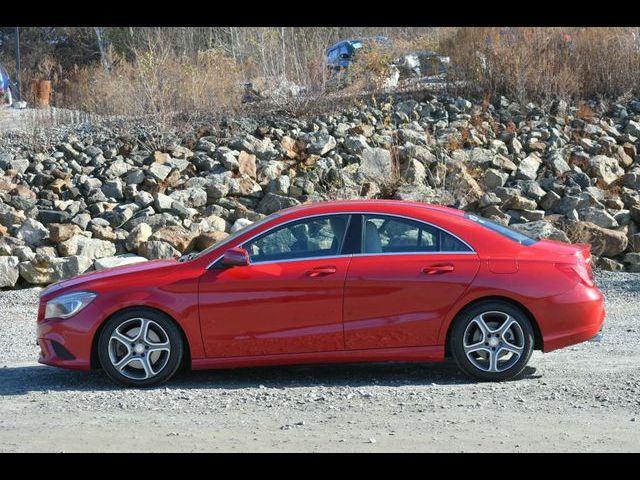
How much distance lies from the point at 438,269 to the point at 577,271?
3.74ft

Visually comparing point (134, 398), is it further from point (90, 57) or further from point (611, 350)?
point (90, 57)

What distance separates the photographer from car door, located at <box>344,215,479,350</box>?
8273 millimetres

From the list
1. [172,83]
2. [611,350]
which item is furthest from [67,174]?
[611,350]

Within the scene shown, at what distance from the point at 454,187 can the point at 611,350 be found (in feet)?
26.7

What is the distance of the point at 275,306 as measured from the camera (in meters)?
8.34

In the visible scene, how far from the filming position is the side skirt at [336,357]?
27.4ft

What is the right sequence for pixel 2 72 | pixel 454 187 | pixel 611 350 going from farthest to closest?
pixel 2 72, pixel 454 187, pixel 611 350

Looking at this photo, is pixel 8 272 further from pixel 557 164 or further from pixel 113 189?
pixel 557 164

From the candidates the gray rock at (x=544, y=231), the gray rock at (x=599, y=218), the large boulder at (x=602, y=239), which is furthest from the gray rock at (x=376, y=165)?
the large boulder at (x=602, y=239)

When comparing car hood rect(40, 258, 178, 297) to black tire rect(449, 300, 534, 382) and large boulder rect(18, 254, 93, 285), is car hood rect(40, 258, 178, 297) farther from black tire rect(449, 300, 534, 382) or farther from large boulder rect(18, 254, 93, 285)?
large boulder rect(18, 254, 93, 285)

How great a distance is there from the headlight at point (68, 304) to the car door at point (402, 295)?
6.90ft

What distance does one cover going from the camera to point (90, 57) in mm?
45062

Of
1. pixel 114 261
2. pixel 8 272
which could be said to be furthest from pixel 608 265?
pixel 8 272

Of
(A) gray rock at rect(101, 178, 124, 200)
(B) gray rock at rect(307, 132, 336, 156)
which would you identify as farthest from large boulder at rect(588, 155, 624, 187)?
(A) gray rock at rect(101, 178, 124, 200)
